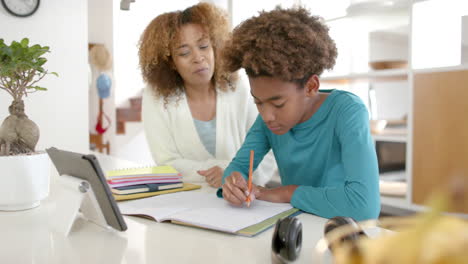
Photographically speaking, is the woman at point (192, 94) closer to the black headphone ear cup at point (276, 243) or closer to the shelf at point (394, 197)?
the black headphone ear cup at point (276, 243)

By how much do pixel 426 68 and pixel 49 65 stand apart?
3.02m

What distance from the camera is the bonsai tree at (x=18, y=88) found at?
37.5 inches

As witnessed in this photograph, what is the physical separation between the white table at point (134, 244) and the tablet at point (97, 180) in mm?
35

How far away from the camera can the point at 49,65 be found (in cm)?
346

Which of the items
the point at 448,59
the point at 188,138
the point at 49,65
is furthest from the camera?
the point at 49,65

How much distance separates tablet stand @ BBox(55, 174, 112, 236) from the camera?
31.6 inches

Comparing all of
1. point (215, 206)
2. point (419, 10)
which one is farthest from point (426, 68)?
point (215, 206)

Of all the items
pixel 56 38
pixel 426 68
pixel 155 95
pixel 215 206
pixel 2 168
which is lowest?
pixel 215 206

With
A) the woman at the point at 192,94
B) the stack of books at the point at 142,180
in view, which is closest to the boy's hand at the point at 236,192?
the stack of books at the point at 142,180

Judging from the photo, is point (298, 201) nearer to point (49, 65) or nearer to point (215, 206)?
point (215, 206)

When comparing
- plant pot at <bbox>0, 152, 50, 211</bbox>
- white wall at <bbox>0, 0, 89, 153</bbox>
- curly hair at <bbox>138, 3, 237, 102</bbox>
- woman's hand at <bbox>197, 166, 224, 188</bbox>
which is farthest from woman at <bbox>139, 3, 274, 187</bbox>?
white wall at <bbox>0, 0, 89, 153</bbox>

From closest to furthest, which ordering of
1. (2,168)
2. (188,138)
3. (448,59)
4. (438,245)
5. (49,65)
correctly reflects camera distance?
(438,245) → (2,168) → (188,138) → (448,59) → (49,65)

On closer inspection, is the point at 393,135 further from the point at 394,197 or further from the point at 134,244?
the point at 134,244

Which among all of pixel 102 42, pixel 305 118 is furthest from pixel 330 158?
pixel 102 42
